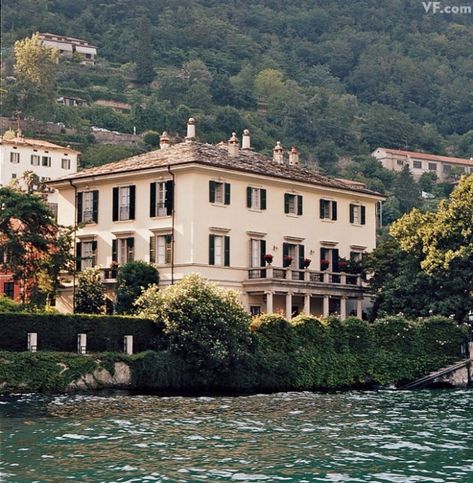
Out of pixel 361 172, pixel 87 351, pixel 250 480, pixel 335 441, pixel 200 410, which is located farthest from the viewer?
pixel 361 172

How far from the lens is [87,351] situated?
5016 centimetres

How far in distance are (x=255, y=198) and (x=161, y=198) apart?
5564 mm

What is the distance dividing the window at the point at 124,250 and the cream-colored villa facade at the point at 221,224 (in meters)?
0.05

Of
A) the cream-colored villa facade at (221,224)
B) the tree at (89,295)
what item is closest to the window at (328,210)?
the cream-colored villa facade at (221,224)

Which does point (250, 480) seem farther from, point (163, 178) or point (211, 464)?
point (163, 178)

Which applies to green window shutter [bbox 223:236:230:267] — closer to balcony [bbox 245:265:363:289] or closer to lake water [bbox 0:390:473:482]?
balcony [bbox 245:265:363:289]

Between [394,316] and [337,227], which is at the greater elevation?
[337,227]

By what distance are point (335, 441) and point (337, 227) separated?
38.1 meters

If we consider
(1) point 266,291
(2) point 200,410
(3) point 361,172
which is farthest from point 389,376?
(3) point 361,172

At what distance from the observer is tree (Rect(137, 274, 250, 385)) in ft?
168

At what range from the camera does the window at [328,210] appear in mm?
69625

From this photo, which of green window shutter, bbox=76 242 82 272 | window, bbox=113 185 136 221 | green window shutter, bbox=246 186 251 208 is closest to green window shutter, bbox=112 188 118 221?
window, bbox=113 185 136 221

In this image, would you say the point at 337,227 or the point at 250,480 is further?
the point at 337,227

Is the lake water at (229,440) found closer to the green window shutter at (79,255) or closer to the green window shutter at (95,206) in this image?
the green window shutter at (79,255)
